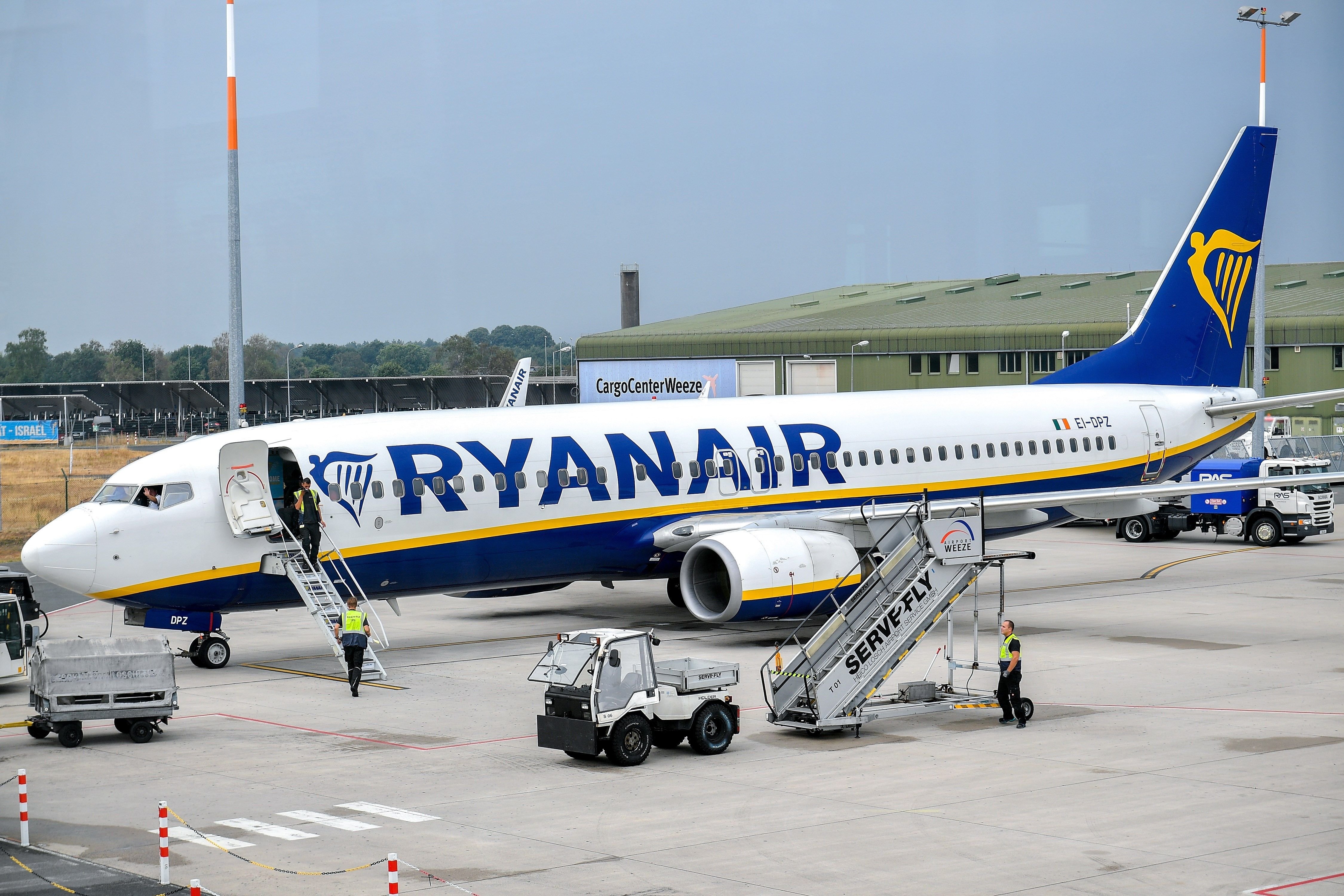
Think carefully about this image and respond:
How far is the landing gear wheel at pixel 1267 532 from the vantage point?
146ft

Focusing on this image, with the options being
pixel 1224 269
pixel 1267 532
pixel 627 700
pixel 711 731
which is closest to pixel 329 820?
pixel 627 700

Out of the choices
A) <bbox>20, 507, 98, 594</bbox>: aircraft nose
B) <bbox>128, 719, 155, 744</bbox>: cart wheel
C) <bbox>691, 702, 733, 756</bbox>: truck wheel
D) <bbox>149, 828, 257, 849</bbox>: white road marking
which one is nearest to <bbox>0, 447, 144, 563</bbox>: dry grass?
<bbox>20, 507, 98, 594</bbox>: aircraft nose

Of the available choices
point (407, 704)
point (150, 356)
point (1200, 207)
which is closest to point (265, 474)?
point (407, 704)

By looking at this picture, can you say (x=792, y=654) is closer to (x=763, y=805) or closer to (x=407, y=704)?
(x=407, y=704)

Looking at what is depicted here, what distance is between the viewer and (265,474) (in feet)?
85.6

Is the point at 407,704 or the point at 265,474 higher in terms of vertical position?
the point at 265,474

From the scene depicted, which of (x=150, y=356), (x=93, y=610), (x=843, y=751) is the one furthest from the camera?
(x=150, y=356)

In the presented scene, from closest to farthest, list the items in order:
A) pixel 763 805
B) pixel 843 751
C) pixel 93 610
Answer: pixel 763 805
pixel 843 751
pixel 93 610

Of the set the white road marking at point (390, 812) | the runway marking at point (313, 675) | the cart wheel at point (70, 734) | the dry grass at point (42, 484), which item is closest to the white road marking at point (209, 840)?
the white road marking at point (390, 812)

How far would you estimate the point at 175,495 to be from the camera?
25500mm

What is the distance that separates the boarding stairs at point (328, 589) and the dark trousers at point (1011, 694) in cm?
995

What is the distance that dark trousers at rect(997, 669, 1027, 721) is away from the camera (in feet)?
67.6

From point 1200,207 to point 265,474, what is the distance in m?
24.3

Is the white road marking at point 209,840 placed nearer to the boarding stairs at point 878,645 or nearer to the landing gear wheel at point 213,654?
the boarding stairs at point 878,645
